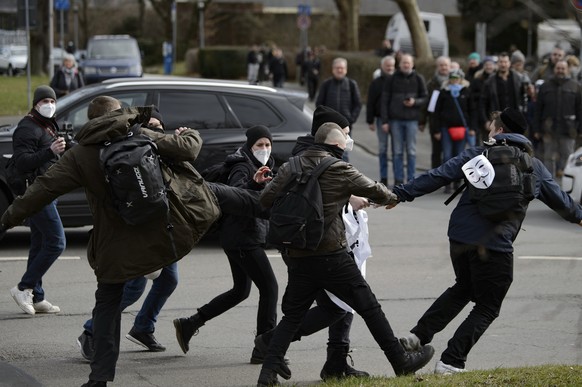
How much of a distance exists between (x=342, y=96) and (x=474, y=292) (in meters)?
9.79

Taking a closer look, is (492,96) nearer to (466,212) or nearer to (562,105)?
(562,105)

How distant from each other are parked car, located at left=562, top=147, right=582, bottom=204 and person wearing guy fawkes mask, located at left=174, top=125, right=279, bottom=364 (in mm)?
7940

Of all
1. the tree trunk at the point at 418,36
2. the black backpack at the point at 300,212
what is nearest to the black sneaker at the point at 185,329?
the black backpack at the point at 300,212

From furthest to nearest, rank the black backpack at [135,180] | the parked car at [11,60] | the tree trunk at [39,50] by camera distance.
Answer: the parked car at [11,60]
the tree trunk at [39,50]
the black backpack at [135,180]

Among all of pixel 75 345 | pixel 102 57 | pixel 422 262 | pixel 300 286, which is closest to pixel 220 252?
pixel 422 262

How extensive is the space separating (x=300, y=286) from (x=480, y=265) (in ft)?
3.72

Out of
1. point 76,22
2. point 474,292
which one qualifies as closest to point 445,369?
point 474,292

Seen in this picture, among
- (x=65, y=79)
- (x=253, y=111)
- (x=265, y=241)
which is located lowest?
(x=265, y=241)

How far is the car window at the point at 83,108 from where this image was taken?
12.2 m

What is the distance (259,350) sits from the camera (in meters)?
7.55

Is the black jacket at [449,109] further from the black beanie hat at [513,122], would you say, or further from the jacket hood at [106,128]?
the jacket hood at [106,128]

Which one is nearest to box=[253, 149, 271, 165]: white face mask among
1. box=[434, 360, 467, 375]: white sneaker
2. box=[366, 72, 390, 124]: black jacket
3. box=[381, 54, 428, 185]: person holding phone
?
box=[434, 360, 467, 375]: white sneaker

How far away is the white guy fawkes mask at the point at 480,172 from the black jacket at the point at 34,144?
3.45m

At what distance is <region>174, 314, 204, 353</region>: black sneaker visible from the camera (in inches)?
307
